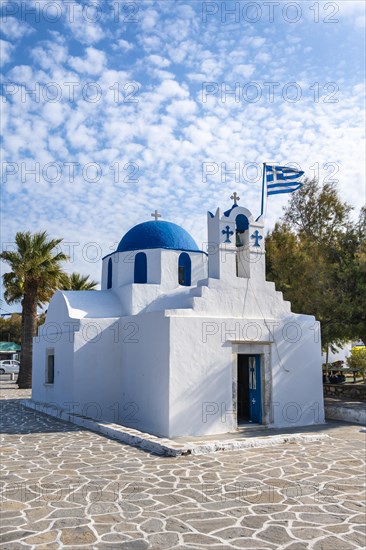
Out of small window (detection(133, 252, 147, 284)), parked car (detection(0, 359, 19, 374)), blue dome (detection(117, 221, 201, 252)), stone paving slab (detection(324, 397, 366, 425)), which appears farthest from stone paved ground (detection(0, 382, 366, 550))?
parked car (detection(0, 359, 19, 374))

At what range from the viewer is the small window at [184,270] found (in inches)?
601

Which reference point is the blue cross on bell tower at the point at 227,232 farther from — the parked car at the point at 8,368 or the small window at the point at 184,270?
the parked car at the point at 8,368

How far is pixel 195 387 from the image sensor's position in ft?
35.8

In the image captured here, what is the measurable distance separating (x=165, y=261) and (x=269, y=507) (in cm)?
961

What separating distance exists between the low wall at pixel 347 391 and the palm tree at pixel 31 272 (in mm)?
12978

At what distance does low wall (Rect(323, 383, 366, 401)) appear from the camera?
17.0 metres

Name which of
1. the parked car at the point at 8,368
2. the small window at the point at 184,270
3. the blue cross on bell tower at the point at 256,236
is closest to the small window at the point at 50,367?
the small window at the point at 184,270

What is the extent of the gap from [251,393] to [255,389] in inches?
10.1

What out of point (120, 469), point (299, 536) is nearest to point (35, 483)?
point (120, 469)

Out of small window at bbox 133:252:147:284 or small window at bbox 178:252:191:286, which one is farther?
small window at bbox 178:252:191:286

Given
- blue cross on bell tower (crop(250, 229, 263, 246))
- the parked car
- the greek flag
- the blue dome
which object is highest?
the greek flag

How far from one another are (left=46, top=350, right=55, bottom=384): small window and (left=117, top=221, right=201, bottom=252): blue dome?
403cm

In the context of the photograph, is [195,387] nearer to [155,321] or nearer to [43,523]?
[155,321]

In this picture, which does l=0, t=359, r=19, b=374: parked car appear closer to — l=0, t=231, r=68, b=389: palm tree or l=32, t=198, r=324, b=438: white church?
l=0, t=231, r=68, b=389: palm tree
